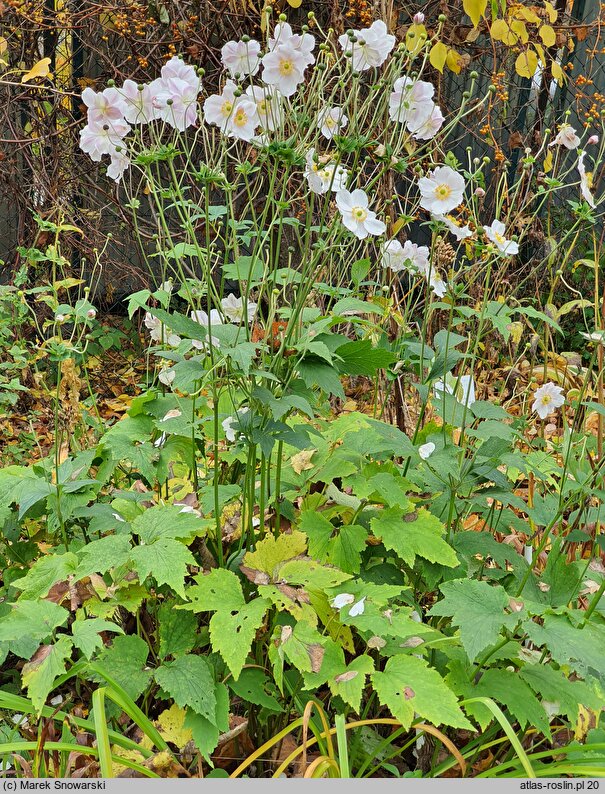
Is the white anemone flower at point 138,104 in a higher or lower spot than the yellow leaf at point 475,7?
lower

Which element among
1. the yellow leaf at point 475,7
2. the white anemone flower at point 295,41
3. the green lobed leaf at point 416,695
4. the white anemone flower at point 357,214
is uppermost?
the yellow leaf at point 475,7

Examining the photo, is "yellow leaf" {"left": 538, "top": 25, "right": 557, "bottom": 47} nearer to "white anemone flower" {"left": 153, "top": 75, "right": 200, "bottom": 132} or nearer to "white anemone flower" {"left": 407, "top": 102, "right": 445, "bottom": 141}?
"white anemone flower" {"left": 407, "top": 102, "right": 445, "bottom": 141}

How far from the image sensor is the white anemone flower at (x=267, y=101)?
4.37 ft

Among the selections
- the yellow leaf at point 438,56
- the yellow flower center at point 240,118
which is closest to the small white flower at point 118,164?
the yellow flower center at point 240,118

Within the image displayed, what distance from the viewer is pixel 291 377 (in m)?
1.47

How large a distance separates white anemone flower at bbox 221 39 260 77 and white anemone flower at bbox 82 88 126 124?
0.20 metres

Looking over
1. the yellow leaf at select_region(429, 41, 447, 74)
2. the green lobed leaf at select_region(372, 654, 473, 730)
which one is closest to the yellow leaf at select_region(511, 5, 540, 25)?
the yellow leaf at select_region(429, 41, 447, 74)

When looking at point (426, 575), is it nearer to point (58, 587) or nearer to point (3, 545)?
point (58, 587)

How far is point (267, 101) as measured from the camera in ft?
4.41

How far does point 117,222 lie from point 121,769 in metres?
3.44

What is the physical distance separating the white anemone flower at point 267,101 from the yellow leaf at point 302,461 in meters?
0.68

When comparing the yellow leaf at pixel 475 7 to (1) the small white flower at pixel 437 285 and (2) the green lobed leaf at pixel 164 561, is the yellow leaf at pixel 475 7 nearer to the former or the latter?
(1) the small white flower at pixel 437 285

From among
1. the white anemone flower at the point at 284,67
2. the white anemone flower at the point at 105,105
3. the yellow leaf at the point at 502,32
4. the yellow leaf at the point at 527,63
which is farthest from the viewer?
the yellow leaf at the point at 527,63

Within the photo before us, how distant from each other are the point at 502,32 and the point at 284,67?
6.97 ft
